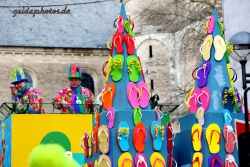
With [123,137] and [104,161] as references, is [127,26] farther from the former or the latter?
[104,161]

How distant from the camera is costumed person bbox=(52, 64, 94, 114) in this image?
18.3 meters

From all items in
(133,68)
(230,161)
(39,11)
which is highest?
(39,11)

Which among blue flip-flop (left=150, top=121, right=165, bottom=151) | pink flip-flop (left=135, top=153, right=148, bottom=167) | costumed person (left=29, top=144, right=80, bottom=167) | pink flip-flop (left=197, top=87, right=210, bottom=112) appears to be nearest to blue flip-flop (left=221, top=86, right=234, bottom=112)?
pink flip-flop (left=197, top=87, right=210, bottom=112)

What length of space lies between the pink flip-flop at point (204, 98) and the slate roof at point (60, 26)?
27.3 m

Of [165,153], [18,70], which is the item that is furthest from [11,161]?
[165,153]

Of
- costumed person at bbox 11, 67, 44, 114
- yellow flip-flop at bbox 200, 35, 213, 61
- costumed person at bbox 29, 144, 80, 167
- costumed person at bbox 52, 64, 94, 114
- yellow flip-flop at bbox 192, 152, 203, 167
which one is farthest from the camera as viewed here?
costumed person at bbox 52, 64, 94, 114

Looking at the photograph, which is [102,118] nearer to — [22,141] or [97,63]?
[22,141]

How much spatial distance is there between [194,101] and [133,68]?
139 cm

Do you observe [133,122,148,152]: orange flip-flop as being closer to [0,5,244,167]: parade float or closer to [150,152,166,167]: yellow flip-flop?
[0,5,244,167]: parade float

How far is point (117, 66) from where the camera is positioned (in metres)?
14.4

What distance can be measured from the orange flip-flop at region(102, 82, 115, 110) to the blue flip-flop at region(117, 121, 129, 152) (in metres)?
0.62

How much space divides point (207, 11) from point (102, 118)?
17841 millimetres

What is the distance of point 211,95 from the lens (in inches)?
558

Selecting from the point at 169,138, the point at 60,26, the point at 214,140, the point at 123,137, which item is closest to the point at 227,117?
the point at 214,140
